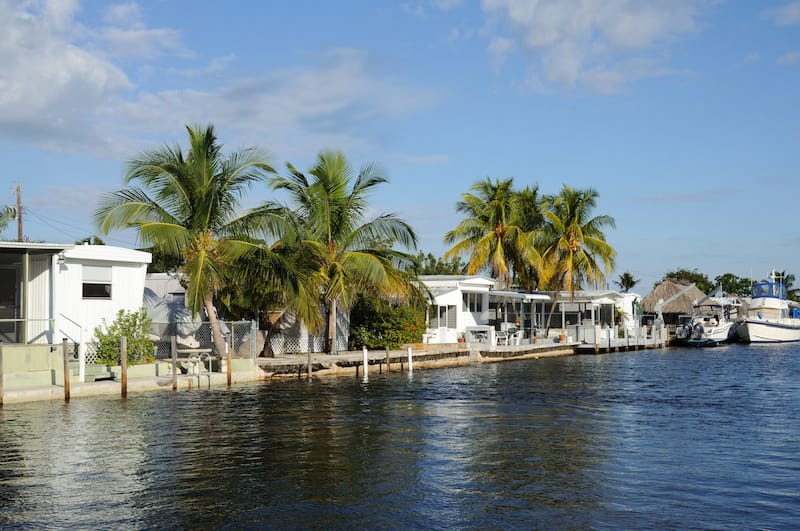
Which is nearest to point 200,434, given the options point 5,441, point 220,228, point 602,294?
point 5,441

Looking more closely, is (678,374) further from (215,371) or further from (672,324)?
(672,324)

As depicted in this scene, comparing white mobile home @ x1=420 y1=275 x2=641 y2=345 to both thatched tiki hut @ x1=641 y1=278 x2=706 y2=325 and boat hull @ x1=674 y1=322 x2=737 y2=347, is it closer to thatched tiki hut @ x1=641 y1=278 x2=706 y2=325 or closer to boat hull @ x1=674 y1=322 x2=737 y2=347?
boat hull @ x1=674 y1=322 x2=737 y2=347

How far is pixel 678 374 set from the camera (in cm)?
3716

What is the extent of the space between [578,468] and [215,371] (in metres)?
17.7

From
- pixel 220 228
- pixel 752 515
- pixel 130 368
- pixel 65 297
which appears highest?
pixel 220 228

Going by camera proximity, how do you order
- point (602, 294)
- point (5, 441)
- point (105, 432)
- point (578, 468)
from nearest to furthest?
1. point (578, 468)
2. point (5, 441)
3. point (105, 432)
4. point (602, 294)

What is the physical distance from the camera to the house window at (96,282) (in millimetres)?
27953

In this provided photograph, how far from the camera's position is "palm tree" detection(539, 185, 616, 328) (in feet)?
183

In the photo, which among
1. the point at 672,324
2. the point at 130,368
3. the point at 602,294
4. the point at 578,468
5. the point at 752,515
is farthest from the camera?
the point at 672,324

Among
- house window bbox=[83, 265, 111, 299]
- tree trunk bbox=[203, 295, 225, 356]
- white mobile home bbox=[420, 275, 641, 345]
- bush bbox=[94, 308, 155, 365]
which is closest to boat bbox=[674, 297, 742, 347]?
white mobile home bbox=[420, 275, 641, 345]

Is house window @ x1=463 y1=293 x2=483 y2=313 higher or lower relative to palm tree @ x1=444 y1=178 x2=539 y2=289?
lower

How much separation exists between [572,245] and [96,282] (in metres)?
36.0

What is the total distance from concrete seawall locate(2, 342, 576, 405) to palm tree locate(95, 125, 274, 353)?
2098 mm

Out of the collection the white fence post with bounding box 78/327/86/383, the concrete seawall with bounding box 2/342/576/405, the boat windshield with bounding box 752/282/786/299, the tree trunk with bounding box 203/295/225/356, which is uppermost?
the boat windshield with bounding box 752/282/786/299
